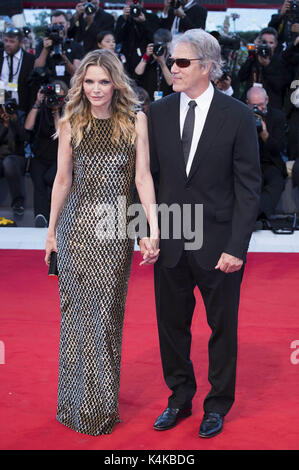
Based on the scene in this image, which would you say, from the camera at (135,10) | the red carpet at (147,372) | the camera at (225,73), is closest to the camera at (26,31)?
the camera at (135,10)

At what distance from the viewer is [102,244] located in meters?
2.88

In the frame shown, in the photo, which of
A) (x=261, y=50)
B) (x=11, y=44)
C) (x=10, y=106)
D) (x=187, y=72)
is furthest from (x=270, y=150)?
(x=187, y=72)

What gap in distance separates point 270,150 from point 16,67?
259 centimetres

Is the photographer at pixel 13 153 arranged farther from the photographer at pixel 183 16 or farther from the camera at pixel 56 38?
the photographer at pixel 183 16

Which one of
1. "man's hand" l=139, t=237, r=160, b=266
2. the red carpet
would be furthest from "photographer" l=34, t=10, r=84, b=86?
"man's hand" l=139, t=237, r=160, b=266

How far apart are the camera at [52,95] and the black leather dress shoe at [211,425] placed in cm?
441

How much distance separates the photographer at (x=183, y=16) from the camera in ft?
24.2

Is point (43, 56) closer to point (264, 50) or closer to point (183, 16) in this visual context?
point (183, 16)

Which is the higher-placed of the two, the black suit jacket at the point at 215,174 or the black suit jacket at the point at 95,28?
the black suit jacket at the point at 95,28

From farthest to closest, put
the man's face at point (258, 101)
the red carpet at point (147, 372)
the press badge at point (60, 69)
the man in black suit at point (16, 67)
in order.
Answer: the press badge at point (60, 69), the man in black suit at point (16, 67), the man's face at point (258, 101), the red carpet at point (147, 372)

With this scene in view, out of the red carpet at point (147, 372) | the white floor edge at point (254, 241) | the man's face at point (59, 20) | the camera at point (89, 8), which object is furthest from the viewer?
the camera at point (89, 8)

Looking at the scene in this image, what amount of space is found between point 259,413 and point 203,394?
30cm
